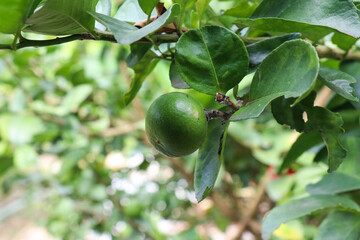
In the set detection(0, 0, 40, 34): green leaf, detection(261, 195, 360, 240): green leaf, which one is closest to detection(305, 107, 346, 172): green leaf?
detection(261, 195, 360, 240): green leaf

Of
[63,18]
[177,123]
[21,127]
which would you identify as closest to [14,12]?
[63,18]

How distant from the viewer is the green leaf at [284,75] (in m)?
0.27

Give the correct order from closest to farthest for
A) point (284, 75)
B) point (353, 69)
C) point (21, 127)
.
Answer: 1. point (284, 75)
2. point (353, 69)
3. point (21, 127)

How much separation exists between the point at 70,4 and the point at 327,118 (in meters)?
0.25

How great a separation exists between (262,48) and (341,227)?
10.8 inches

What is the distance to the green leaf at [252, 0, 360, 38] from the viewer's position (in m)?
0.31

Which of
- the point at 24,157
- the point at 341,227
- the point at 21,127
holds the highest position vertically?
the point at 341,227

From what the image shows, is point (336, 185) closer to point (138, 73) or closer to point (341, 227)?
point (341, 227)

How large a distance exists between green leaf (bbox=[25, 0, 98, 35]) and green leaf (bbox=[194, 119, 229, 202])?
155mm

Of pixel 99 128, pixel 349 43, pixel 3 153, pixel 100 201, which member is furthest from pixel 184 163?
pixel 349 43

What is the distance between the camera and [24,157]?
119cm

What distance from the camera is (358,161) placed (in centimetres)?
54

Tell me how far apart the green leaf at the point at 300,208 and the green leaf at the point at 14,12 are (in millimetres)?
347

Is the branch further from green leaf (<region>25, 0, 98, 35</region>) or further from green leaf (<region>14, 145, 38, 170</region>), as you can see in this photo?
green leaf (<region>14, 145, 38, 170</region>)
